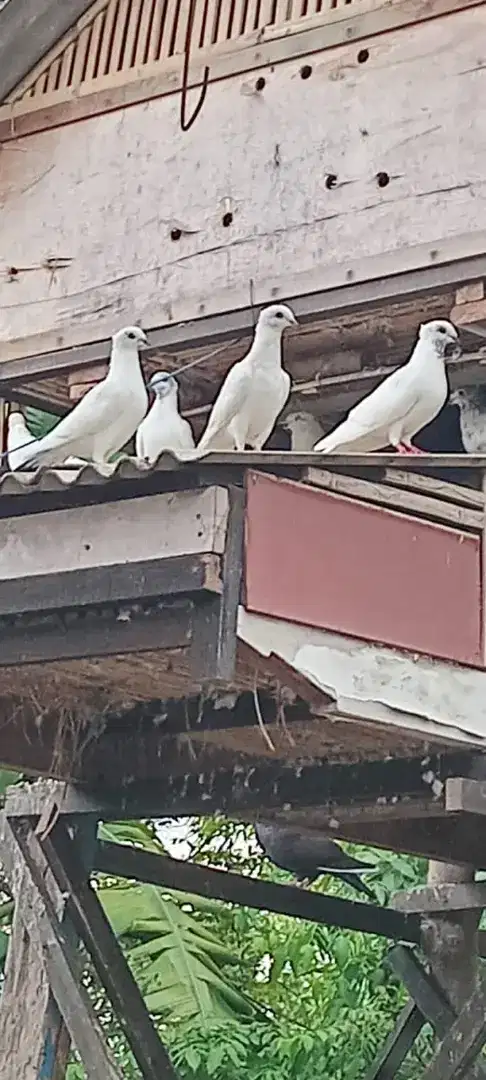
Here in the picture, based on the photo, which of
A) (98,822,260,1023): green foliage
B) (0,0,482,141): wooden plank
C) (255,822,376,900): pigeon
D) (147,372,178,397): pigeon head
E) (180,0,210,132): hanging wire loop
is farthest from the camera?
(98,822,260,1023): green foliage

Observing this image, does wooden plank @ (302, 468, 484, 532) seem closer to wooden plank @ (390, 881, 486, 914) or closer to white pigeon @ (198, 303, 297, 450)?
white pigeon @ (198, 303, 297, 450)

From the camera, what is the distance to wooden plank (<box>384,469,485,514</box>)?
5598mm

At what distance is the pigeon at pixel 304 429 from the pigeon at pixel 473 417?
2.10 ft

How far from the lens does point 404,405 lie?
5.75m

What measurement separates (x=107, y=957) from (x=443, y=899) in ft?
5.09

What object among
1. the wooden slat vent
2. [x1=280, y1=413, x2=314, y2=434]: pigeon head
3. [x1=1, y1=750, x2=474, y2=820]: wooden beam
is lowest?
[x1=1, y1=750, x2=474, y2=820]: wooden beam

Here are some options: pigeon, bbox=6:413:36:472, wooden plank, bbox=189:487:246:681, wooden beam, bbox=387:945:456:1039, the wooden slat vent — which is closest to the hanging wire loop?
the wooden slat vent

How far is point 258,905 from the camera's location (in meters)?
7.67

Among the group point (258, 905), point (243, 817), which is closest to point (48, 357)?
point (243, 817)

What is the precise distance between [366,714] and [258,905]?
2357 millimetres

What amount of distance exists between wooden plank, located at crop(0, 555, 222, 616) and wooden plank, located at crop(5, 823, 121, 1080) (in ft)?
5.83

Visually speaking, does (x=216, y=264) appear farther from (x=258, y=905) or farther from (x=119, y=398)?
(x=258, y=905)

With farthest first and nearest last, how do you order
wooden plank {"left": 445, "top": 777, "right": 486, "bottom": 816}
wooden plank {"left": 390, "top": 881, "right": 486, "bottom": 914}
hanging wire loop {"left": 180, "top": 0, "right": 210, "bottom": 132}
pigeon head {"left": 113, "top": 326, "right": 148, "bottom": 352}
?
wooden plank {"left": 390, "top": 881, "right": 486, "bottom": 914} < hanging wire loop {"left": 180, "top": 0, "right": 210, "bottom": 132} < pigeon head {"left": 113, "top": 326, "right": 148, "bottom": 352} < wooden plank {"left": 445, "top": 777, "right": 486, "bottom": 816}

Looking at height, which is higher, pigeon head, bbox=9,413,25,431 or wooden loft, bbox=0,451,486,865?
pigeon head, bbox=9,413,25,431
